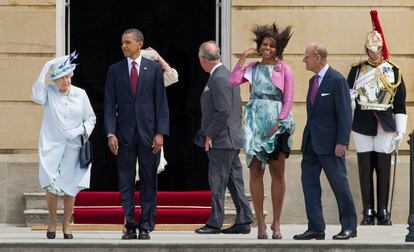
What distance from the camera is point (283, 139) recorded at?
1652cm

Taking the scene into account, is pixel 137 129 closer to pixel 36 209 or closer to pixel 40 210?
pixel 40 210

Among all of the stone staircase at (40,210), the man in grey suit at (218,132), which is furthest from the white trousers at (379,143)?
the man in grey suit at (218,132)

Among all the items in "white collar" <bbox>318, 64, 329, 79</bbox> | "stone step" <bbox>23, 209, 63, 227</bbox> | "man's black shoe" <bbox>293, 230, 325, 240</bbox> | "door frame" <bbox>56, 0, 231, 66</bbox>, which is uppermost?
"door frame" <bbox>56, 0, 231, 66</bbox>

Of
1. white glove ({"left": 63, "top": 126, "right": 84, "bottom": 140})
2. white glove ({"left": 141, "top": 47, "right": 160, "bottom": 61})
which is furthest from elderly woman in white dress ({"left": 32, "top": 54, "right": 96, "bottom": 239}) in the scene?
white glove ({"left": 141, "top": 47, "right": 160, "bottom": 61})

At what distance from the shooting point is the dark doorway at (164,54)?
22.4 m

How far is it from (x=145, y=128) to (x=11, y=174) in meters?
3.65

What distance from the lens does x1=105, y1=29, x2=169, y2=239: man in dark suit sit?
1645 cm

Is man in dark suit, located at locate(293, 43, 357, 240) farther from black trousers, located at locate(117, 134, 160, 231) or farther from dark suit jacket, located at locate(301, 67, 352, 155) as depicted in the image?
black trousers, located at locate(117, 134, 160, 231)

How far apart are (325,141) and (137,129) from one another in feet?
6.42

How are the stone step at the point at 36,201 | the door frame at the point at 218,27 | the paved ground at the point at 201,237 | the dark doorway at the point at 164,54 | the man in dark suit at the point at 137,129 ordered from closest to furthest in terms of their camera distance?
the paved ground at the point at 201,237, the man in dark suit at the point at 137,129, the stone step at the point at 36,201, the door frame at the point at 218,27, the dark doorway at the point at 164,54

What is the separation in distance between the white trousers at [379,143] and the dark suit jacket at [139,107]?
3.94 meters

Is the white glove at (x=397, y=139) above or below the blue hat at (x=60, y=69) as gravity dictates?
below

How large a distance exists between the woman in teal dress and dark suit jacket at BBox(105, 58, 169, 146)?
0.92 metres

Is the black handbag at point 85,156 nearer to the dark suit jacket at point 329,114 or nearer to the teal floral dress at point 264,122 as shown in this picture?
the teal floral dress at point 264,122
